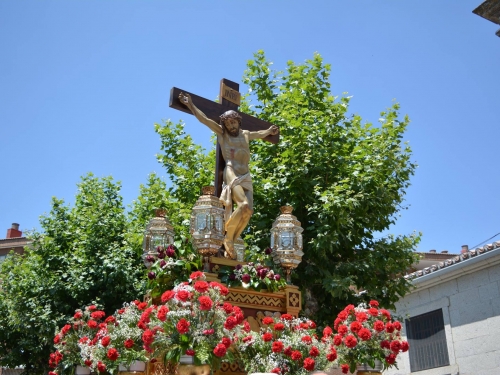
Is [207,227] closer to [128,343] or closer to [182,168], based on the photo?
[128,343]

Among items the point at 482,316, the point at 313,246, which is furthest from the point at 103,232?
the point at 482,316

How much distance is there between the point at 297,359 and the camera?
713 cm

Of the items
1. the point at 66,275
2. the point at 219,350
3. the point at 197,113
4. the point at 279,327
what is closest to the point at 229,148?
the point at 197,113

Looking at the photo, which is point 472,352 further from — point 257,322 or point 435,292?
point 257,322

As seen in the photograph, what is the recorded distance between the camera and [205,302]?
6527 millimetres

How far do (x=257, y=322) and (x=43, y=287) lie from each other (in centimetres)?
1068

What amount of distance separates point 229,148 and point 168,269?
2522mm

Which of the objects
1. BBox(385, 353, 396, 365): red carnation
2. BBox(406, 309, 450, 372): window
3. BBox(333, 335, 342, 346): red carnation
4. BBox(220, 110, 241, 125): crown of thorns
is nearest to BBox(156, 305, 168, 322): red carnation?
BBox(333, 335, 342, 346): red carnation

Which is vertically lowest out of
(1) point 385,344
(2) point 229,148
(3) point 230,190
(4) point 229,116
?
(1) point 385,344

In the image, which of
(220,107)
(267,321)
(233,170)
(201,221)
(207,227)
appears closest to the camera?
(267,321)

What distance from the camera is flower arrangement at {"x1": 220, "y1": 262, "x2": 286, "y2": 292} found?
27.0 ft

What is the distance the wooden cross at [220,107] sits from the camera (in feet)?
32.1

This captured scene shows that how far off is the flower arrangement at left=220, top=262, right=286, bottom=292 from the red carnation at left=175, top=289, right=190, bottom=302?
4.99 ft

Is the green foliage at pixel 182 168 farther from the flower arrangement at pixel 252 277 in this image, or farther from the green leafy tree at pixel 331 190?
the flower arrangement at pixel 252 277
